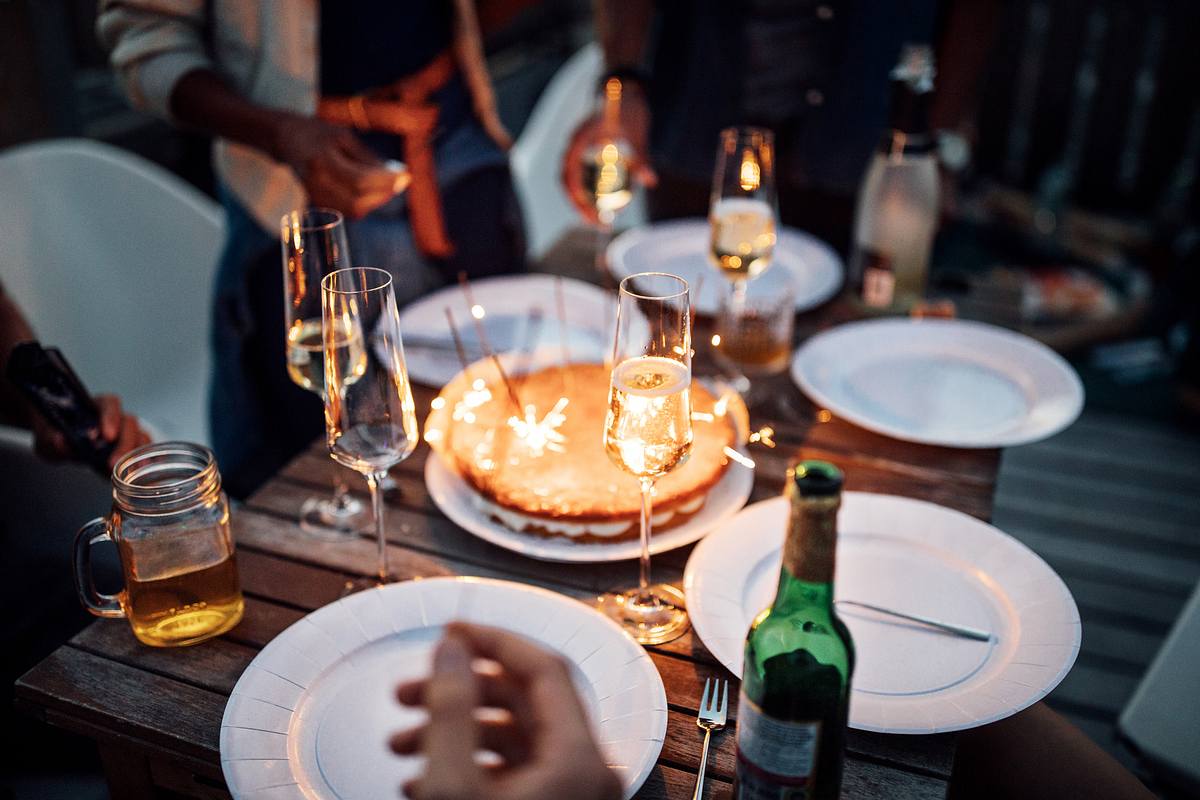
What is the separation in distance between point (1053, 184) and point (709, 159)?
2.95 meters

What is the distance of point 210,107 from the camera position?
1.67 meters

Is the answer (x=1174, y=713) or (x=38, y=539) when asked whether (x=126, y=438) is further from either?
(x=1174, y=713)

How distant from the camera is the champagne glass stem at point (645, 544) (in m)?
1.02

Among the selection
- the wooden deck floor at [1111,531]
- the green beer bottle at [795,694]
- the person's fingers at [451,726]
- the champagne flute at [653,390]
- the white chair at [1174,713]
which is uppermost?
the champagne flute at [653,390]

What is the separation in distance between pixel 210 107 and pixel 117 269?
69 cm

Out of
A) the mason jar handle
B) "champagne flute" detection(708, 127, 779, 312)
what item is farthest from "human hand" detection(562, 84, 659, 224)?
the mason jar handle

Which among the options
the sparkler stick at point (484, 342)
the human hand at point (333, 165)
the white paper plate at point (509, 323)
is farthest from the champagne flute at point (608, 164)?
the human hand at point (333, 165)

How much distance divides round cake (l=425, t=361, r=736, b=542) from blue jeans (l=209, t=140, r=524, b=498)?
56cm

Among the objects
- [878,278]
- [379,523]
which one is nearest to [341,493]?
[379,523]

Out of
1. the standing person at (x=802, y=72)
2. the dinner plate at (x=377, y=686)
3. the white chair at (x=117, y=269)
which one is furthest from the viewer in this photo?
the standing person at (x=802, y=72)

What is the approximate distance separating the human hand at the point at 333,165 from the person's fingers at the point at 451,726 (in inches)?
40.6

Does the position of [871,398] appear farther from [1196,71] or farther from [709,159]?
[1196,71]

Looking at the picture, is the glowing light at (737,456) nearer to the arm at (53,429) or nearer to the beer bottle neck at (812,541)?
the beer bottle neck at (812,541)

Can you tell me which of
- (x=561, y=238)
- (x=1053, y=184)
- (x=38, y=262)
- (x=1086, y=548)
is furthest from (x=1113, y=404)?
(x=38, y=262)
